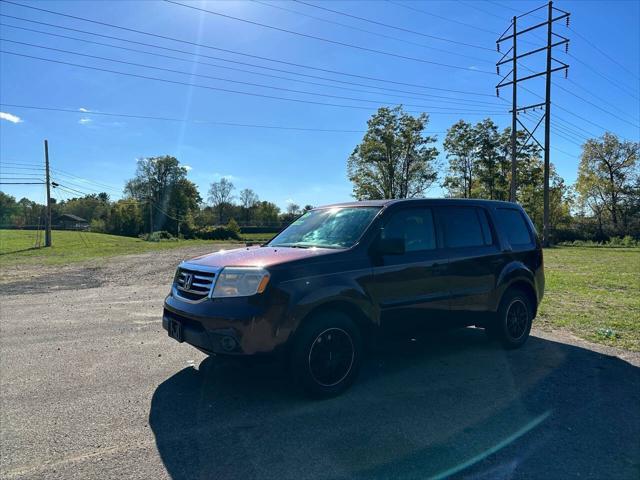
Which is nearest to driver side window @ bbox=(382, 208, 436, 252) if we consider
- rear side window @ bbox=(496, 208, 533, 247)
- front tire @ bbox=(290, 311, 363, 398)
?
front tire @ bbox=(290, 311, 363, 398)

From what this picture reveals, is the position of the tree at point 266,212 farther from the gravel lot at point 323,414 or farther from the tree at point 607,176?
Answer: the gravel lot at point 323,414

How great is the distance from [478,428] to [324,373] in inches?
53.7

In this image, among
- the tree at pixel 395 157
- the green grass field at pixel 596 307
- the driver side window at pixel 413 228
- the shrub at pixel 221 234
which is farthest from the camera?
the shrub at pixel 221 234

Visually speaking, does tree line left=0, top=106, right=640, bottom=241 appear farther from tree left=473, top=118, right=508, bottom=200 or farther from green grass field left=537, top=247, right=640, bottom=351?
green grass field left=537, top=247, right=640, bottom=351

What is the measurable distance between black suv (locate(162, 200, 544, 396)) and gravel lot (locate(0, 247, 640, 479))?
51cm

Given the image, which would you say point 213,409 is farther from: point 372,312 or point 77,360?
point 77,360

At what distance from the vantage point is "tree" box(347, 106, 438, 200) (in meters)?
40.9

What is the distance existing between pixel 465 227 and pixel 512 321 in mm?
1498

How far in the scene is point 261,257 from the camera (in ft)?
13.1

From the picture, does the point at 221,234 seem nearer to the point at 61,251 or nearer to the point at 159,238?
the point at 159,238

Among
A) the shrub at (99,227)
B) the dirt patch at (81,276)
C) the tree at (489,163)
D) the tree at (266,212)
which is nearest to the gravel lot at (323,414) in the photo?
the dirt patch at (81,276)

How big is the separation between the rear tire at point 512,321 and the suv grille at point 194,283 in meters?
3.59

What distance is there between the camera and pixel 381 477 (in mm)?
2668

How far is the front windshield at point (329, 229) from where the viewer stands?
4379mm
